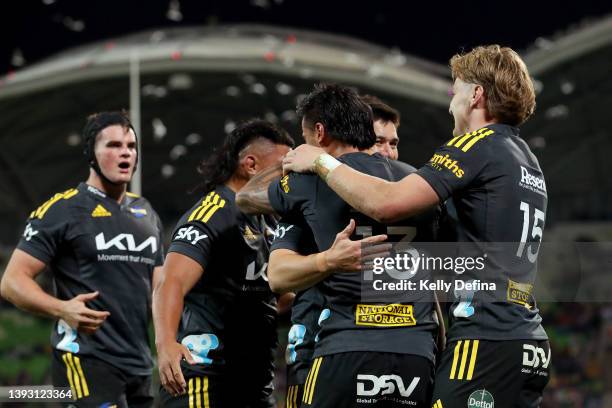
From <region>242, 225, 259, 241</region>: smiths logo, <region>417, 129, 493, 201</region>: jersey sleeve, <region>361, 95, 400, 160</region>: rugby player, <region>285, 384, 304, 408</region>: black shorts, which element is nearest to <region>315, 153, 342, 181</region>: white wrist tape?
<region>417, 129, 493, 201</region>: jersey sleeve

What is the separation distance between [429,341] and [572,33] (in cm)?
1765

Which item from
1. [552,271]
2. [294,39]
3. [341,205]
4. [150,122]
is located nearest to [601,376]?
[294,39]

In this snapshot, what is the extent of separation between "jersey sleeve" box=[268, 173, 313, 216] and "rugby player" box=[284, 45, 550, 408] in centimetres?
17

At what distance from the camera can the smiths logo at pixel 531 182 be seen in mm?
3979

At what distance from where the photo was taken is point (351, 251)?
3.93 m

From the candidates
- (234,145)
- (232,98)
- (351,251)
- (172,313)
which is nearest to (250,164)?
(234,145)

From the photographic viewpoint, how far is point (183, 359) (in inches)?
205

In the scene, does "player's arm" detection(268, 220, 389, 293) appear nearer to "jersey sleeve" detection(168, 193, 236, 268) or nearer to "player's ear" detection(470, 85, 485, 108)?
"player's ear" detection(470, 85, 485, 108)

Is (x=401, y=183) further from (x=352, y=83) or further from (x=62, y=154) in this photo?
(x=62, y=154)

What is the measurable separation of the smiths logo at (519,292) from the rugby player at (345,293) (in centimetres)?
42

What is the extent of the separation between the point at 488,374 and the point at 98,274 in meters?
3.02

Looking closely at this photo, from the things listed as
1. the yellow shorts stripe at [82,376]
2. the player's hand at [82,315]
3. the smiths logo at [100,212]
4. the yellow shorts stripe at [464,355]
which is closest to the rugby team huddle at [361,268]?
the yellow shorts stripe at [464,355]

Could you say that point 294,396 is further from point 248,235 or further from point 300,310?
point 248,235

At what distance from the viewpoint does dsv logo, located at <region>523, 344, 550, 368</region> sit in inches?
153
